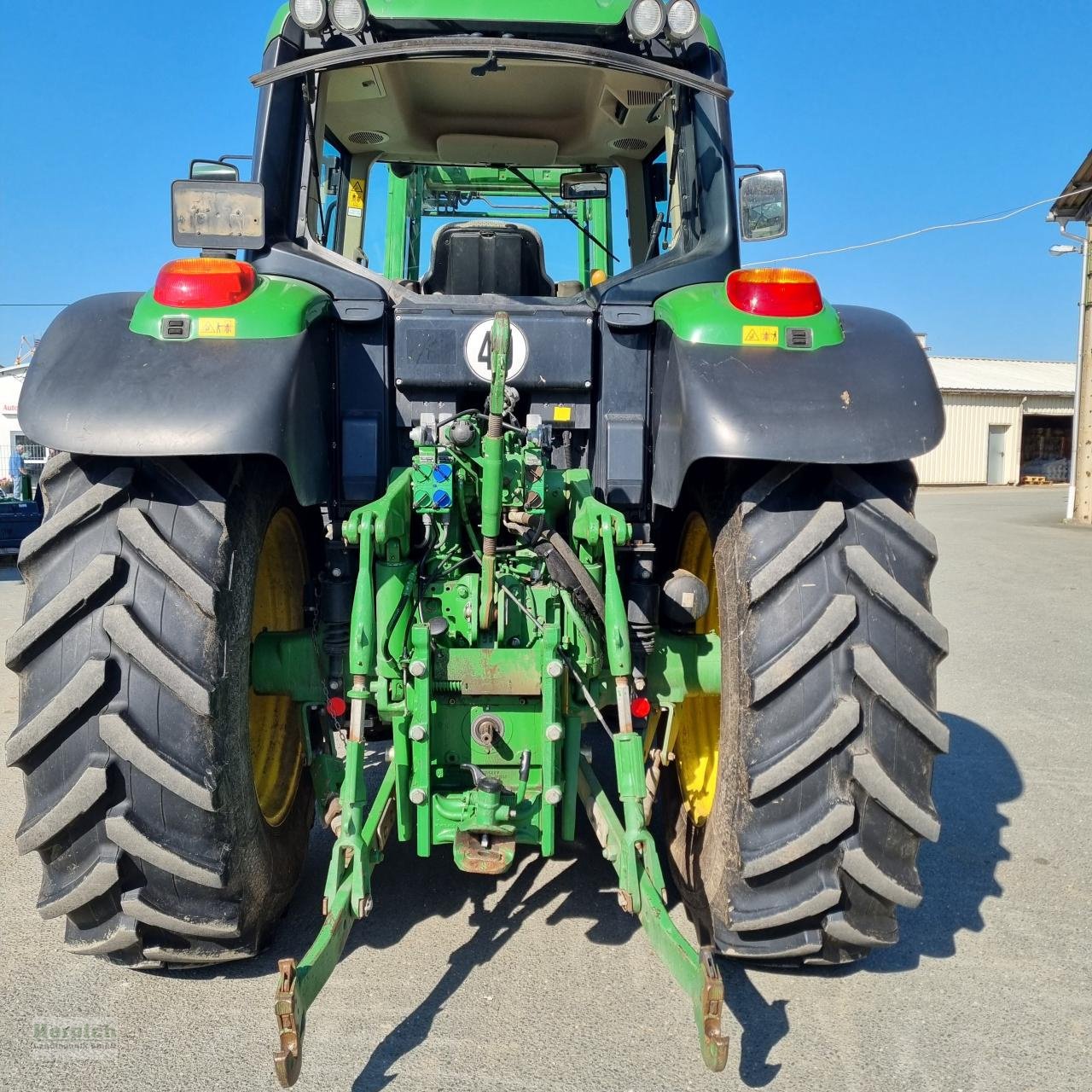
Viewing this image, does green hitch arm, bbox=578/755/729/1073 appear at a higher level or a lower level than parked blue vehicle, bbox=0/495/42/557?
higher

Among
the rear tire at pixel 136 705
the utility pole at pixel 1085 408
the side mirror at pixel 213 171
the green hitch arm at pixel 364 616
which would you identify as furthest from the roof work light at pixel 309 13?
the utility pole at pixel 1085 408

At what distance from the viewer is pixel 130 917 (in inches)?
95.1

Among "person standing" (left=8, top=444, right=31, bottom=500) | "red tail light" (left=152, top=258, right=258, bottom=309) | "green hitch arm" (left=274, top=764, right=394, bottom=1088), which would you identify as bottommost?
"person standing" (left=8, top=444, right=31, bottom=500)

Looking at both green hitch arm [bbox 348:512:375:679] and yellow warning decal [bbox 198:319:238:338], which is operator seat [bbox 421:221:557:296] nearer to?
yellow warning decal [bbox 198:319:238:338]

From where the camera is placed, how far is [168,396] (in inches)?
91.8

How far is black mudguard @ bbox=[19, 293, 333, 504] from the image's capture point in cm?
229

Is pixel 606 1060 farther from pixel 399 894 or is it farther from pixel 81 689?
pixel 81 689

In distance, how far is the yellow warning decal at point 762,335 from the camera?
255 centimetres

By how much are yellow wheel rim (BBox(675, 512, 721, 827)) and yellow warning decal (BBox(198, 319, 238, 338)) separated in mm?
1385

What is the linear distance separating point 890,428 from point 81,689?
1928 mm

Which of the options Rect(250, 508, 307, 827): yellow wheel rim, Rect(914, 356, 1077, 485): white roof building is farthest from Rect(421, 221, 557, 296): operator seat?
Rect(914, 356, 1077, 485): white roof building

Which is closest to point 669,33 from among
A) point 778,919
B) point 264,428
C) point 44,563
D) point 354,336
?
point 354,336

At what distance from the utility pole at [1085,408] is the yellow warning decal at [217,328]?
1720 cm

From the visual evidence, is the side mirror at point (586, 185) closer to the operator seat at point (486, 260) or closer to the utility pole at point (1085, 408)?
the operator seat at point (486, 260)
